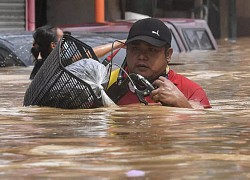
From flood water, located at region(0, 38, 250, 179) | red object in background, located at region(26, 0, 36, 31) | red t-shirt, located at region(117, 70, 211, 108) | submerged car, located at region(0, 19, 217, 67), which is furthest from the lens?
red object in background, located at region(26, 0, 36, 31)

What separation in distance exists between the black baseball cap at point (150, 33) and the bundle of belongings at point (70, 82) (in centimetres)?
36

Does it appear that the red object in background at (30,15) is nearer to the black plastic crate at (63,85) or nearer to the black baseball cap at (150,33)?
the black plastic crate at (63,85)

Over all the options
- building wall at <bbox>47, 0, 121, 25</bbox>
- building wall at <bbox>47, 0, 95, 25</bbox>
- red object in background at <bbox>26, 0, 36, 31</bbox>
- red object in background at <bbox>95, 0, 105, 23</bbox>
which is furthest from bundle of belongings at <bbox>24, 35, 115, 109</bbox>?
building wall at <bbox>47, 0, 95, 25</bbox>

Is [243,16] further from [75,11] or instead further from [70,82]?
[70,82]

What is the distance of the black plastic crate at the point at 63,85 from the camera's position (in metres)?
6.89

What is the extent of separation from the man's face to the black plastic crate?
1.16ft

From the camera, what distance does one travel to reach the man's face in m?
6.89

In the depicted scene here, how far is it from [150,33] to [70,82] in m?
0.66

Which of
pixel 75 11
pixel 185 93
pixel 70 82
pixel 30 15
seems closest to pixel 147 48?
pixel 185 93

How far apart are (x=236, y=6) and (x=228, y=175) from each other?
1160 inches

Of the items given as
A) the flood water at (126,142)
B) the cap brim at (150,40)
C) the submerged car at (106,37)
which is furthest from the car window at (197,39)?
the cap brim at (150,40)

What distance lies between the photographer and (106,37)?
16344 mm

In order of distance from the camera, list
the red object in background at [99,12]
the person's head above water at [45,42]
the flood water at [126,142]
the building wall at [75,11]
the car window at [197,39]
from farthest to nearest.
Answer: the building wall at [75,11], the red object in background at [99,12], the car window at [197,39], the person's head above water at [45,42], the flood water at [126,142]

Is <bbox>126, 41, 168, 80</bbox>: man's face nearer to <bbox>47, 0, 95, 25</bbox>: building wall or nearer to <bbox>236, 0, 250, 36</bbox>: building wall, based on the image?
<bbox>47, 0, 95, 25</bbox>: building wall
